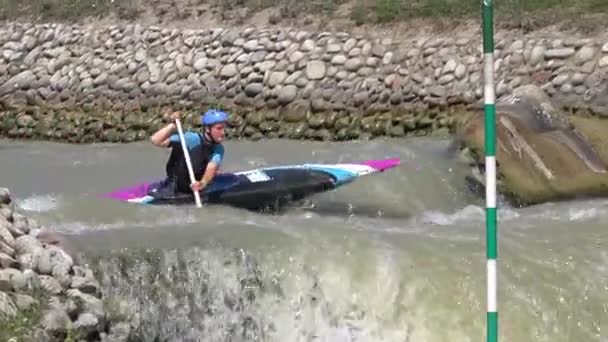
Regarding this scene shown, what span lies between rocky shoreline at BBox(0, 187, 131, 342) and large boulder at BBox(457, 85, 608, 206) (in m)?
5.09

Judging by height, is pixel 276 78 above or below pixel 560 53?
below

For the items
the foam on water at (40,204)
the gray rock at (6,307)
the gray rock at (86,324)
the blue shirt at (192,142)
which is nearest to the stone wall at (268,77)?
the blue shirt at (192,142)

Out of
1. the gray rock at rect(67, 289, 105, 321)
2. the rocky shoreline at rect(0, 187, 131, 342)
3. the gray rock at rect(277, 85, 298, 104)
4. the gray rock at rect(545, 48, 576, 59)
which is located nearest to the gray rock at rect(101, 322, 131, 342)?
the rocky shoreline at rect(0, 187, 131, 342)

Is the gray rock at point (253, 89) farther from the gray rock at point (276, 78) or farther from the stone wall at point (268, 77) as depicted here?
the gray rock at point (276, 78)

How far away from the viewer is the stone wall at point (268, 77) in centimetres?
1437

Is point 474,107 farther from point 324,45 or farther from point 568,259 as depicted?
point 568,259

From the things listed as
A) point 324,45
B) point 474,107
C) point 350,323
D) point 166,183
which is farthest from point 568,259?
point 324,45

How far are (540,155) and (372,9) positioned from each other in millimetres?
6470

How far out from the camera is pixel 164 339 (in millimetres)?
6746

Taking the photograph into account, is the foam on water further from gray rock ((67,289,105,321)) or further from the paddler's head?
gray rock ((67,289,105,321))

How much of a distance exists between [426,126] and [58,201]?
6269mm

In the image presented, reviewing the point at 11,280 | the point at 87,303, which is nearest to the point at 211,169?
the point at 87,303

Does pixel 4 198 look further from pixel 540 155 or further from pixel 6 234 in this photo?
pixel 540 155

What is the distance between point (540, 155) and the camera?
36.0ft
